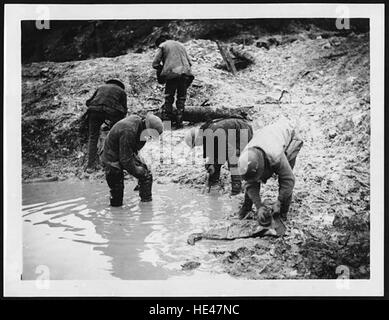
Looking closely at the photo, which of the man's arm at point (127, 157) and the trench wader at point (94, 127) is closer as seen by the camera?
the man's arm at point (127, 157)

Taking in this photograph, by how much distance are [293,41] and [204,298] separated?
3.13m

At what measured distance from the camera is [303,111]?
6.21m

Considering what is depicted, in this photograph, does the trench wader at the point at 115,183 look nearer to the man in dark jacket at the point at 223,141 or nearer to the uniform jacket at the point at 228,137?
the man in dark jacket at the point at 223,141

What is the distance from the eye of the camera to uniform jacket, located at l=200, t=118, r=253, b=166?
609cm

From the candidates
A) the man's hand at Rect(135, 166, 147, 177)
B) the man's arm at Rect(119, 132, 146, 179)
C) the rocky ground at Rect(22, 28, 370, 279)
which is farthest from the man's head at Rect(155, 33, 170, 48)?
the man's hand at Rect(135, 166, 147, 177)

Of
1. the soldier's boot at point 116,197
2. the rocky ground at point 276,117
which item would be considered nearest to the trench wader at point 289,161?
the rocky ground at point 276,117

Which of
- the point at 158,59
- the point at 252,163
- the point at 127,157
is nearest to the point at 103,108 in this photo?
the point at 127,157

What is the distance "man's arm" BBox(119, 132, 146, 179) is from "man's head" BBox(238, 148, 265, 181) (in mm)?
1154

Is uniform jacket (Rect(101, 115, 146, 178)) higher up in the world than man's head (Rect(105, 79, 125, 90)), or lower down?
lower down

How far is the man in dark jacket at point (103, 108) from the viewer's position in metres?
6.32

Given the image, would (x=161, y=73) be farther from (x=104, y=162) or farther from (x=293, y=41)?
(x=293, y=41)

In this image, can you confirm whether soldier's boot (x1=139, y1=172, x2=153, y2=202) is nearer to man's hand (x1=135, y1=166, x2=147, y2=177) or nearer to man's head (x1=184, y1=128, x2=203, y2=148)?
man's hand (x1=135, y1=166, x2=147, y2=177)

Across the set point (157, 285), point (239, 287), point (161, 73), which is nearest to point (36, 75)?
point (161, 73)

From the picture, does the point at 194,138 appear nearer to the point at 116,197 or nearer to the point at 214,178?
the point at 214,178
